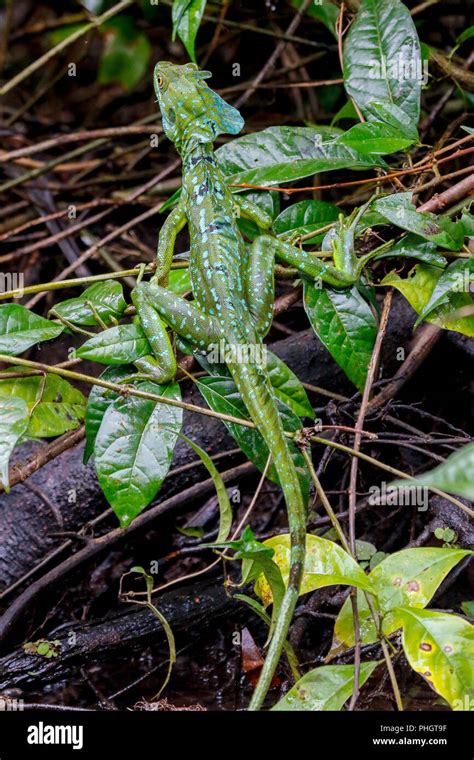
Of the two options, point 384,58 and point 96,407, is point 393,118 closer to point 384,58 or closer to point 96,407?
point 384,58

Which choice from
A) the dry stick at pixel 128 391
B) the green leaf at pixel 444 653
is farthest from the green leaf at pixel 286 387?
the green leaf at pixel 444 653

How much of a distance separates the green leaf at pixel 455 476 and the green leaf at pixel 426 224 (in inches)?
60.9

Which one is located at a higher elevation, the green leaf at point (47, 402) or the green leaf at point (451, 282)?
the green leaf at point (451, 282)

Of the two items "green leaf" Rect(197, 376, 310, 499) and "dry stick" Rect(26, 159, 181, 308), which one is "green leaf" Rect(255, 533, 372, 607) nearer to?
"green leaf" Rect(197, 376, 310, 499)

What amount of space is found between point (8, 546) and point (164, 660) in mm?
925

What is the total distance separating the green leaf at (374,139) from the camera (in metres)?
2.87

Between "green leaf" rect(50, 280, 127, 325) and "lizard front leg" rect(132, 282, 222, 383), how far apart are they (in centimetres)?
7

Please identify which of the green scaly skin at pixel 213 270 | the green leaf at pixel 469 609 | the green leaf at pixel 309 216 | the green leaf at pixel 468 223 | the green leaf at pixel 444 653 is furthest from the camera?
the green leaf at pixel 309 216

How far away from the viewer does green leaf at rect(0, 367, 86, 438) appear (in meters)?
2.95

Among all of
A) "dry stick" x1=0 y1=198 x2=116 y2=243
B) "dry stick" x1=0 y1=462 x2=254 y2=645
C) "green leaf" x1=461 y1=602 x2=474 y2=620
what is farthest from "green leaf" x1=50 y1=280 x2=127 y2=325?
"dry stick" x1=0 y1=198 x2=116 y2=243

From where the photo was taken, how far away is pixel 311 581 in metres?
2.51

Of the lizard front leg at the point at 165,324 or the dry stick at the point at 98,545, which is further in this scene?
the dry stick at the point at 98,545

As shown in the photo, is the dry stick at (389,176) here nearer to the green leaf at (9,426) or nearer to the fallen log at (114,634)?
the green leaf at (9,426)
